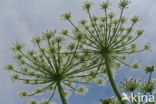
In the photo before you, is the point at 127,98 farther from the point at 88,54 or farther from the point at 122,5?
the point at 122,5

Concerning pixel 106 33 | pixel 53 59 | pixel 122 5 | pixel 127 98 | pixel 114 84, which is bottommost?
pixel 127 98

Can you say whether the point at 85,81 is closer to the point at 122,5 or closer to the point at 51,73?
the point at 51,73

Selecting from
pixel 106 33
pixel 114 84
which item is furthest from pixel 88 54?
pixel 114 84

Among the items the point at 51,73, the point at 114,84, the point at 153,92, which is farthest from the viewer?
the point at 51,73

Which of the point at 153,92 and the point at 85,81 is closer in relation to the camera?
the point at 153,92

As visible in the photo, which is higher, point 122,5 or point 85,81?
point 122,5

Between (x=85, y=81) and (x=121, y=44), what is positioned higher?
(x=121, y=44)

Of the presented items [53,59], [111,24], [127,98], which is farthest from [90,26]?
[127,98]

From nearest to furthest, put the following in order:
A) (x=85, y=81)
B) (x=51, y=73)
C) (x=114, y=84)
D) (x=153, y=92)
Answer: (x=153, y=92), (x=114, y=84), (x=51, y=73), (x=85, y=81)

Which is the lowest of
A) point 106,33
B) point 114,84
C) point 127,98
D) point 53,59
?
point 127,98
